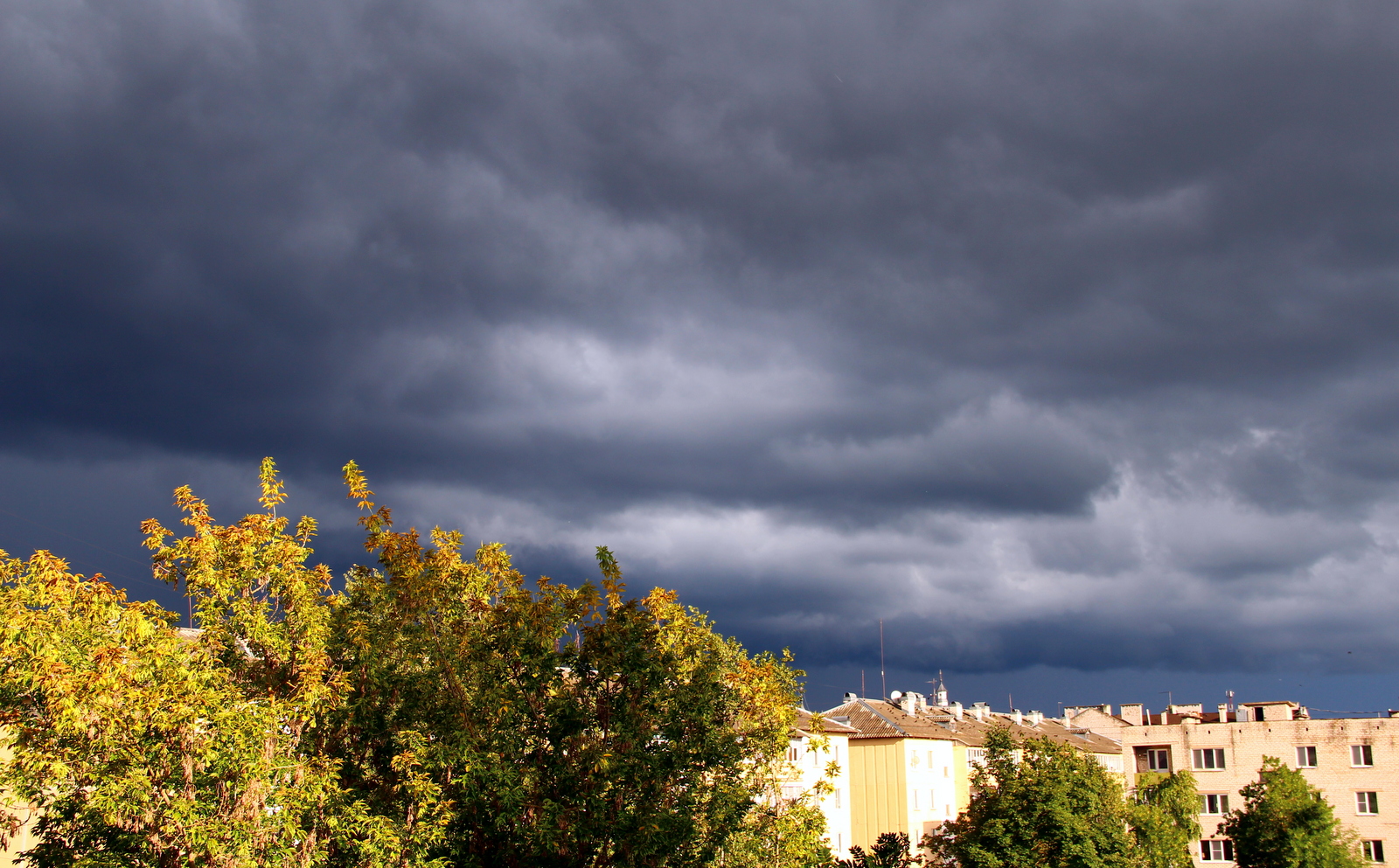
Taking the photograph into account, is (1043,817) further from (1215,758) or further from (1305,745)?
(1215,758)

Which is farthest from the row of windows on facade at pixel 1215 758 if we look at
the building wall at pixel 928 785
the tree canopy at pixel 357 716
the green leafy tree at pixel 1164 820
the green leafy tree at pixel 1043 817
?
the tree canopy at pixel 357 716

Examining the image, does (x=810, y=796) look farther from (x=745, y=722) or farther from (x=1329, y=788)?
(x=1329, y=788)

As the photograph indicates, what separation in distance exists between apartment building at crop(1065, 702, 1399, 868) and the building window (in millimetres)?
74

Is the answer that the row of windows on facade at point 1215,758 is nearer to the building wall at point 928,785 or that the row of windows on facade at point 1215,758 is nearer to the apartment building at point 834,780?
the building wall at point 928,785

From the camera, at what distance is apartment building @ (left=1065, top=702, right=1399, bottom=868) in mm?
79812

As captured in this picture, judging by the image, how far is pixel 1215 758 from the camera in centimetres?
8938

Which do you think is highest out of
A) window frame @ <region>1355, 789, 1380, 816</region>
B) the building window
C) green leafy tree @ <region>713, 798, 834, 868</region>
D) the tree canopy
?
the tree canopy

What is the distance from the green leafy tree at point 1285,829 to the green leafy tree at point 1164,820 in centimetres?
391

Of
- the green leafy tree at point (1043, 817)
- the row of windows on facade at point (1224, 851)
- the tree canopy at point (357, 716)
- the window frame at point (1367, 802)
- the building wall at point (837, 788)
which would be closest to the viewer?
the tree canopy at point (357, 716)

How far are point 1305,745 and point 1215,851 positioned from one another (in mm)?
11666

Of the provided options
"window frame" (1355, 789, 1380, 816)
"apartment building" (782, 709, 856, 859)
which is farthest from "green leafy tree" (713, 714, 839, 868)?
"window frame" (1355, 789, 1380, 816)

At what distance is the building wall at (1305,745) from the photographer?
3132 inches

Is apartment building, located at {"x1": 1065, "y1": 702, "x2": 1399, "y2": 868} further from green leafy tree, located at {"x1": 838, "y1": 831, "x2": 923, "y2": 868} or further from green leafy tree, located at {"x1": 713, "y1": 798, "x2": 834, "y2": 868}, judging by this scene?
green leafy tree, located at {"x1": 713, "y1": 798, "x2": 834, "y2": 868}

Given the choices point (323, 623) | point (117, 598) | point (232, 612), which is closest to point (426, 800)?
point (323, 623)
